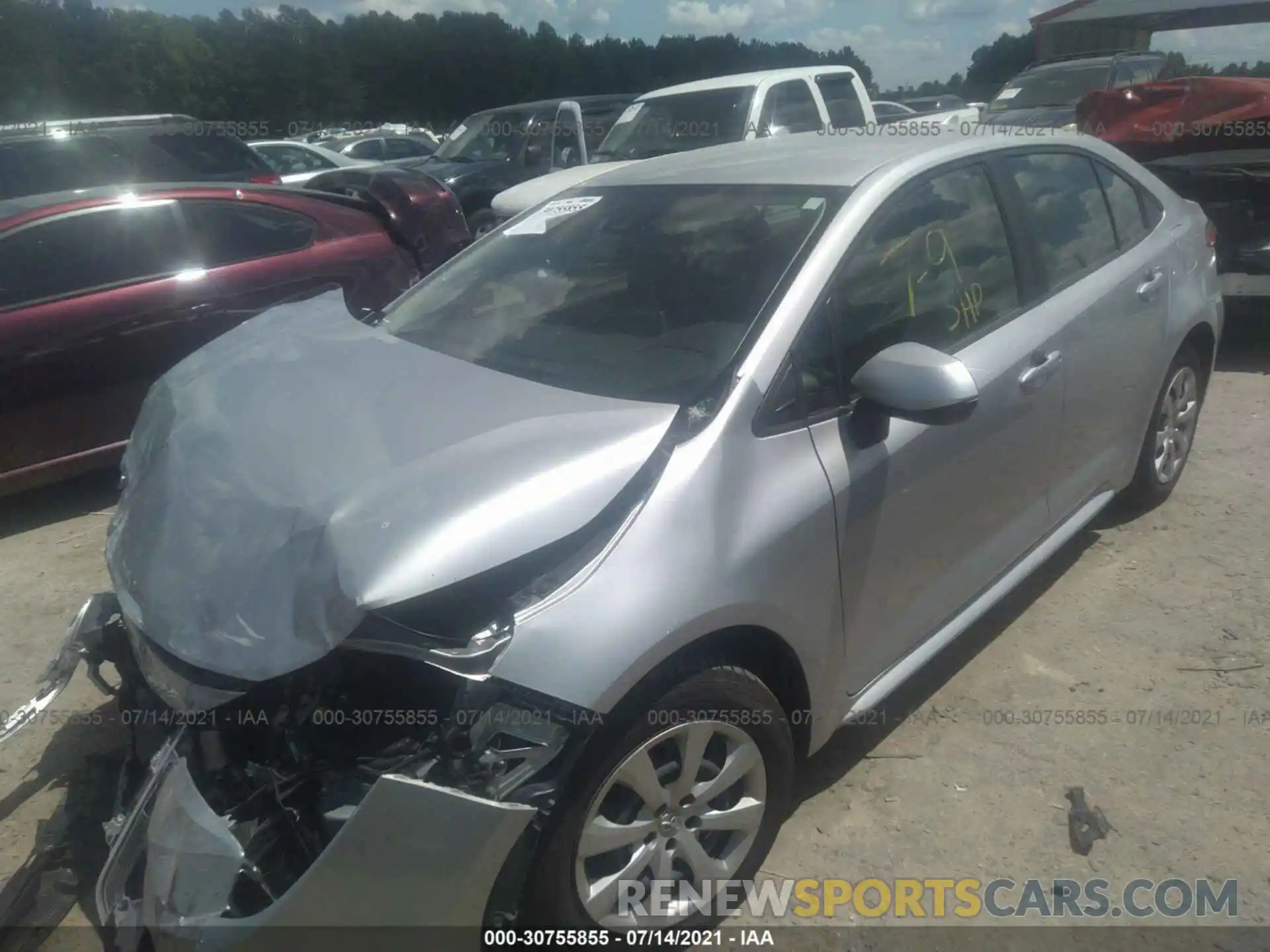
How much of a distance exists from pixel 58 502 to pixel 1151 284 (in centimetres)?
515

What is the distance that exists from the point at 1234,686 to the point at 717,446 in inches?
85.1

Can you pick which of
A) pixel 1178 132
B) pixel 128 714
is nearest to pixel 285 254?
pixel 128 714

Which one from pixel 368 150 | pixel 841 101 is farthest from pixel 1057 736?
pixel 368 150

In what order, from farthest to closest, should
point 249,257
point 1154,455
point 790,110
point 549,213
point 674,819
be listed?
point 790,110
point 249,257
point 1154,455
point 549,213
point 674,819

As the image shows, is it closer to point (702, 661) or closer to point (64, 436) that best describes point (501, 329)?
point (702, 661)

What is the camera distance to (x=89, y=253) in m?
4.88

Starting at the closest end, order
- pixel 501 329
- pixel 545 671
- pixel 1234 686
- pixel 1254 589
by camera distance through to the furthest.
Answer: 1. pixel 545 671
2. pixel 501 329
3. pixel 1234 686
4. pixel 1254 589

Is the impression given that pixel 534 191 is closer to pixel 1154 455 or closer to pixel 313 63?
pixel 1154 455

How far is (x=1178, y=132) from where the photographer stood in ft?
23.0

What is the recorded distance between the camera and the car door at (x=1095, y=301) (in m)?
3.20

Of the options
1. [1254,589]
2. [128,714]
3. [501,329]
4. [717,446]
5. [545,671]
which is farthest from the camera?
[1254,589]

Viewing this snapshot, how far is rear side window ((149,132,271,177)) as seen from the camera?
9.44m

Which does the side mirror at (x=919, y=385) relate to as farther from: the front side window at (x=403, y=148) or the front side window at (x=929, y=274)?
the front side window at (x=403, y=148)

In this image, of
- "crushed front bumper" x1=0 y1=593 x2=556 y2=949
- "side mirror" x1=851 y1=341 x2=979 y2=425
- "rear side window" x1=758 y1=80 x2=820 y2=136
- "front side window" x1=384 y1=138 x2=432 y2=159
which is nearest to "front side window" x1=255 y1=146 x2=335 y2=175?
"front side window" x1=384 y1=138 x2=432 y2=159
